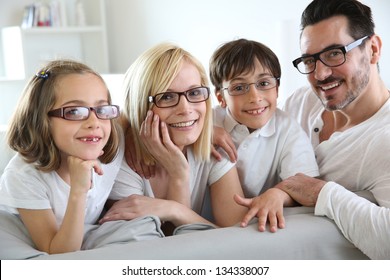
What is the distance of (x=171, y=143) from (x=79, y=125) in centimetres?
27

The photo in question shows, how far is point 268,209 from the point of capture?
134 centimetres

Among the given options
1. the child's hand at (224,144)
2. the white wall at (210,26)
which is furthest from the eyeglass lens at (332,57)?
the white wall at (210,26)

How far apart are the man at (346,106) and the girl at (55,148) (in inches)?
22.6

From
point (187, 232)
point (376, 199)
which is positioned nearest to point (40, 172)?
point (187, 232)

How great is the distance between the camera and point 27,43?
4512mm

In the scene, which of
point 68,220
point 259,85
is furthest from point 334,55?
point 68,220

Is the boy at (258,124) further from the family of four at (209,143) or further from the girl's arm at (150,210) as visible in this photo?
the girl's arm at (150,210)

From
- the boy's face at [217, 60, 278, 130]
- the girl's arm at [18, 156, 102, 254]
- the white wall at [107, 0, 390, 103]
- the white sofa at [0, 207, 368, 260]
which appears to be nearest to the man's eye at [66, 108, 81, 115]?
the girl's arm at [18, 156, 102, 254]

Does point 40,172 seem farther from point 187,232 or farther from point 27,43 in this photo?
point 27,43

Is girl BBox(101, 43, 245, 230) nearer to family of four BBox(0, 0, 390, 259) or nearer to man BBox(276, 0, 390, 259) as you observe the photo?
family of four BBox(0, 0, 390, 259)

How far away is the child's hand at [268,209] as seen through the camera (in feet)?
4.24

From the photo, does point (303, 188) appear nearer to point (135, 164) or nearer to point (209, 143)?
point (209, 143)

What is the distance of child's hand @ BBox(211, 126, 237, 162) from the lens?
5.15ft
